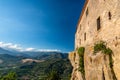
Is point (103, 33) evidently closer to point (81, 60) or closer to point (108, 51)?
point (108, 51)

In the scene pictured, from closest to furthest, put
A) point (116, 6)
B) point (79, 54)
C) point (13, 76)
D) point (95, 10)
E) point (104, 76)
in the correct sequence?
point (116, 6)
point (104, 76)
point (95, 10)
point (79, 54)
point (13, 76)

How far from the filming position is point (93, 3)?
30.4 m

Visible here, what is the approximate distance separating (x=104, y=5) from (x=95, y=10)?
3964mm

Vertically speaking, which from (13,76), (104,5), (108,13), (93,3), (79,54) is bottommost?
(13,76)

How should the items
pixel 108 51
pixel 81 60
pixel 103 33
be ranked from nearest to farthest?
pixel 108 51
pixel 103 33
pixel 81 60

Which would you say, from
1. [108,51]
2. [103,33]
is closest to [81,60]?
[103,33]

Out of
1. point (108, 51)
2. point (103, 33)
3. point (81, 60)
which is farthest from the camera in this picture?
point (81, 60)

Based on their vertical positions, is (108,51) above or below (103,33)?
below

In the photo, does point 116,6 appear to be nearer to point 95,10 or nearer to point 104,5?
point 104,5

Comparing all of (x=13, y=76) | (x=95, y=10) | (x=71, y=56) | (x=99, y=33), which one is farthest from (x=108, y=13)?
(x=13, y=76)

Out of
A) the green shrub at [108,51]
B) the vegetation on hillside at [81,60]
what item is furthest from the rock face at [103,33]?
the vegetation on hillside at [81,60]

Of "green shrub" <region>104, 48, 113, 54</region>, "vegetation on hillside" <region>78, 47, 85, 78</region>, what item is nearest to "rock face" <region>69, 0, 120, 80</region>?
"green shrub" <region>104, 48, 113, 54</region>

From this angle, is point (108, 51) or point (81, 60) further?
point (81, 60)

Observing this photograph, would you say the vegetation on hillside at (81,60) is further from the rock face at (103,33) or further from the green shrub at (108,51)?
the green shrub at (108,51)
